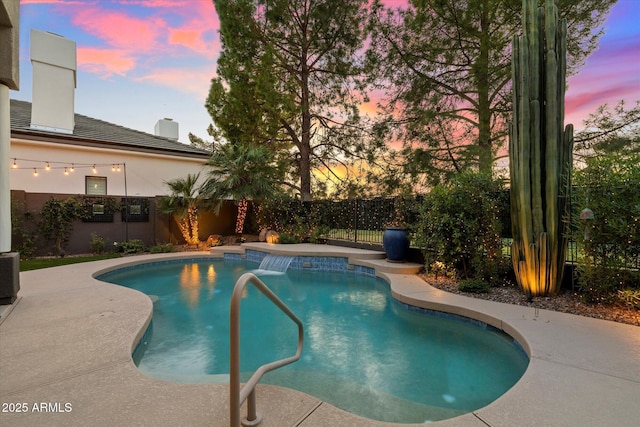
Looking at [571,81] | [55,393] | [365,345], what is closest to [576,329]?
[365,345]

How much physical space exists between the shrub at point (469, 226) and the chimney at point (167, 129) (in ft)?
51.8

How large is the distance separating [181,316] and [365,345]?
3003mm

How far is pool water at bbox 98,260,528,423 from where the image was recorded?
2873mm

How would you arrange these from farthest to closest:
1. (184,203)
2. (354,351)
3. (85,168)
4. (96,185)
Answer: (96,185) → (85,168) → (184,203) → (354,351)

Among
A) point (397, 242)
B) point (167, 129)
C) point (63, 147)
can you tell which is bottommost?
point (397, 242)

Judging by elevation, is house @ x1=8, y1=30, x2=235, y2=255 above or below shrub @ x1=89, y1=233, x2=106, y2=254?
above

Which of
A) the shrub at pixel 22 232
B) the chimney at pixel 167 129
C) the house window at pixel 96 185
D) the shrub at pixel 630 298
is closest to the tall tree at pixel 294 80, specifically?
the chimney at pixel 167 129

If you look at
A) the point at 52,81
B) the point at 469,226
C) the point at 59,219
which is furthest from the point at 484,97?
the point at 52,81

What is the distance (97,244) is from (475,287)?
1094cm

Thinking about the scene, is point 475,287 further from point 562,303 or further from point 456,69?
point 456,69

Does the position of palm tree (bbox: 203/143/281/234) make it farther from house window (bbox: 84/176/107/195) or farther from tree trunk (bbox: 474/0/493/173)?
tree trunk (bbox: 474/0/493/173)

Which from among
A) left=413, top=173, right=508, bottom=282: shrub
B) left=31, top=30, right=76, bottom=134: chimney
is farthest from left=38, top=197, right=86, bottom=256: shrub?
left=413, top=173, right=508, bottom=282: shrub

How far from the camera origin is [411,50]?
35.2ft

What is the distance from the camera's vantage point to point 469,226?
5.80m
